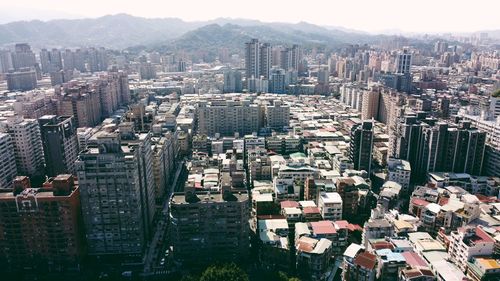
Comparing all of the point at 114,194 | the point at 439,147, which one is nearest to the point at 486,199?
the point at 439,147

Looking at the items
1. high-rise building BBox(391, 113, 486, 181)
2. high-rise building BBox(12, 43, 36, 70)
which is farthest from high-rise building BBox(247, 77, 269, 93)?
high-rise building BBox(12, 43, 36, 70)

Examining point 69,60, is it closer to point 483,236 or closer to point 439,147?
point 439,147

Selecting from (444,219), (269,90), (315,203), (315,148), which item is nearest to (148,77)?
(269,90)

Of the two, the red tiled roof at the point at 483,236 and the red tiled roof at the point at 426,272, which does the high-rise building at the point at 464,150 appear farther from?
the red tiled roof at the point at 426,272

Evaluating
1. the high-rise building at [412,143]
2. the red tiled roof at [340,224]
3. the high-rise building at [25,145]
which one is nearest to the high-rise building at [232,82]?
the high-rise building at [25,145]

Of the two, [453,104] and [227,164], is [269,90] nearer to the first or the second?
[453,104]
